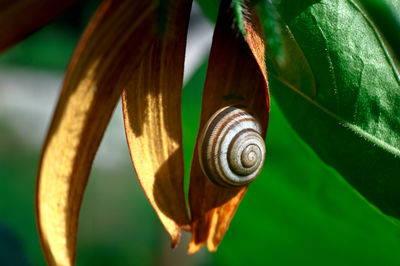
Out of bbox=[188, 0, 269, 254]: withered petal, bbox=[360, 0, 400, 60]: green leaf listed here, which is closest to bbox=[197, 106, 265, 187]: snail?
bbox=[188, 0, 269, 254]: withered petal

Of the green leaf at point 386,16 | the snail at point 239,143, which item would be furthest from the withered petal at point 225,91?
the green leaf at point 386,16

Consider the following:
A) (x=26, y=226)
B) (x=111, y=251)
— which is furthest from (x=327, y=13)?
(x=111, y=251)

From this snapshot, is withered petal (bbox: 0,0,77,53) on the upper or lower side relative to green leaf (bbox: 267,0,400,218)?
upper

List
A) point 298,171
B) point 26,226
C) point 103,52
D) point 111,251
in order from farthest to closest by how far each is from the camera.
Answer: point 111,251
point 26,226
point 298,171
point 103,52

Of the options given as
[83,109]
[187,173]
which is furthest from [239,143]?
[187,173]

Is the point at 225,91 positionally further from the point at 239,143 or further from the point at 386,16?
the point at 386,16

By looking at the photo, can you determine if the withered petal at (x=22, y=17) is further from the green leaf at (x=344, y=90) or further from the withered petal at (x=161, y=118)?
the green leaf at (x=344, y=90)

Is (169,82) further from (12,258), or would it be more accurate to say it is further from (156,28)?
(12,258)

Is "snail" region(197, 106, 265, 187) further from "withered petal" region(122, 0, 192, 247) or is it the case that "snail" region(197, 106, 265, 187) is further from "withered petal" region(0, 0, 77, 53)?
"withered petal" region(0, 0, 77, 53)
